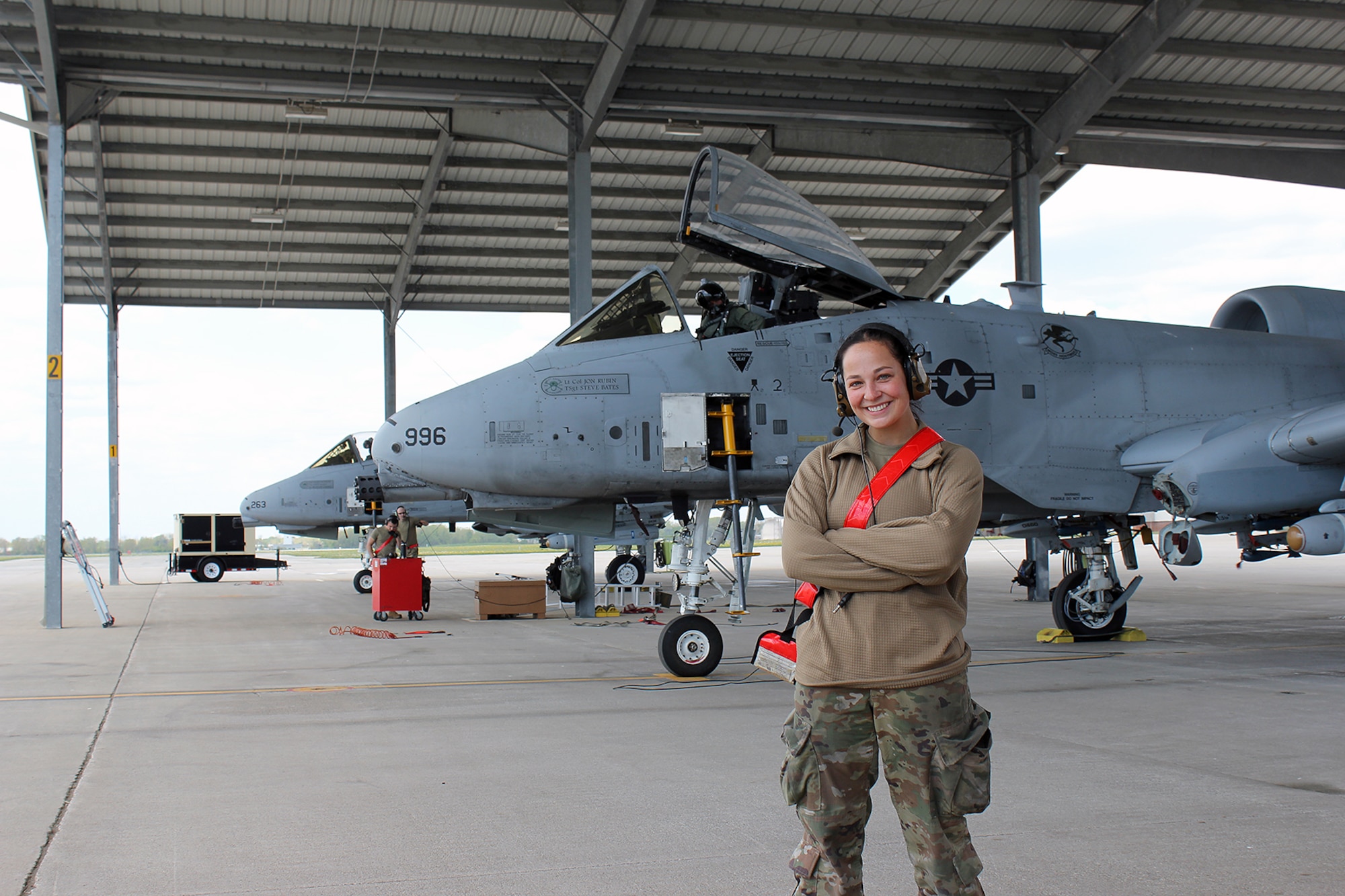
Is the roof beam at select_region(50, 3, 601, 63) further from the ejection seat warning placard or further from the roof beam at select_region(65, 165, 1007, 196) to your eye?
the ejection seat warning placard

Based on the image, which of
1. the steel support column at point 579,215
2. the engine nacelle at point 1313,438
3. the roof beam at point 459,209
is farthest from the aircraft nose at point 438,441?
the roof beam at point 459,209

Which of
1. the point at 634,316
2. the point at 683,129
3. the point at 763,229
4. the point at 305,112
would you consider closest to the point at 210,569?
the point at 305,112

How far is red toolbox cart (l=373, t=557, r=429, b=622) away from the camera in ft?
45.5

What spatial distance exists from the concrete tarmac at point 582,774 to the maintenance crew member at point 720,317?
2.71 meters

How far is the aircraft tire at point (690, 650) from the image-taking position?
738 cm

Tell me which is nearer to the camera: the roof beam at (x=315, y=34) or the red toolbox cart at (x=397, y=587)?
the roof beam at (x=315, y=34)

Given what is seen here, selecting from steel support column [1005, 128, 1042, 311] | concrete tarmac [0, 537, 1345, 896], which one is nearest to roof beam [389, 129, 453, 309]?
steel support column [1005, 128, 1042, 311]

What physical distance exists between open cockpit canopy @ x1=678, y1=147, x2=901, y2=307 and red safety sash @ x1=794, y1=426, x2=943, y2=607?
18.7 ft

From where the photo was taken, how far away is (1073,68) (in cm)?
1586

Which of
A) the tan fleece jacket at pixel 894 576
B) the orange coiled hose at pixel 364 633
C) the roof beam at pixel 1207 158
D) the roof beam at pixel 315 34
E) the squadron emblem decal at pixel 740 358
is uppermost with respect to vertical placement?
the roof beam at pixel 315 34

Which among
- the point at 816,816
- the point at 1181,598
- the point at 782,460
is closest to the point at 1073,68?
the point at 1181,598

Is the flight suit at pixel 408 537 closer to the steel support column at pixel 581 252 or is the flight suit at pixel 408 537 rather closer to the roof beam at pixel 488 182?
the steel support column at pixel 581 252

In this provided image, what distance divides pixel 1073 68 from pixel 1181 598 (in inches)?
343

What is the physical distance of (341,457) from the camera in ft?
71.3
